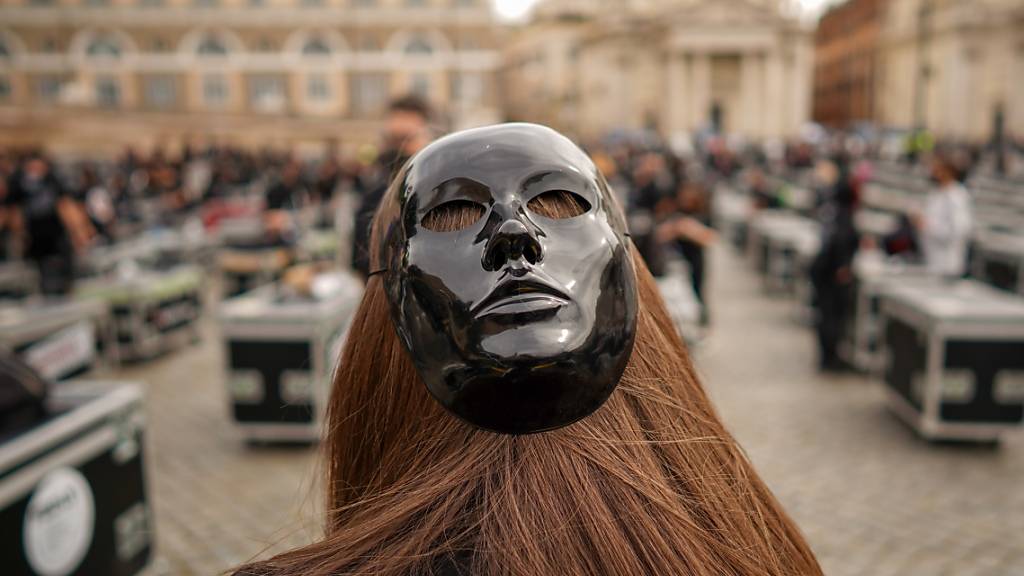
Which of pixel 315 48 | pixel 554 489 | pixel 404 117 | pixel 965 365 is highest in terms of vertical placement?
pixel 315 48

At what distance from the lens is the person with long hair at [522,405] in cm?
113

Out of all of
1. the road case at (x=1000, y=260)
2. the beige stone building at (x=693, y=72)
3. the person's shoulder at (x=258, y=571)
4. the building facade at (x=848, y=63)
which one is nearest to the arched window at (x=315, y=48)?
the beige stone building at (x=693, y=72)

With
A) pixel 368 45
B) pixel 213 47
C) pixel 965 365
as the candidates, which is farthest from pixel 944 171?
pixel 213 47

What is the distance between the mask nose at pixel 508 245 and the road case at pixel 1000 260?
11.7 metres

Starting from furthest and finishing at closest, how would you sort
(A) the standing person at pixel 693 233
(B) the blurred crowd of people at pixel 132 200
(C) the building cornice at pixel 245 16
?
(C) the building cornice at pixel 245 16
(A) the standing person at pixel 693 233
(B) the blurred crowd of people at pixel 132 200

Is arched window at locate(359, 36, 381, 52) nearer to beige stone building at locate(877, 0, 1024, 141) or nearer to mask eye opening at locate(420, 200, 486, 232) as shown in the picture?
beige stone building at locate(877, 0, 1024, 141)

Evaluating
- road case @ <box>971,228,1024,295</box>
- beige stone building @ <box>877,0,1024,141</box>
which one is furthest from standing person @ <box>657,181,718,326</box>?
beige stone building @ <box>877,0,1024,141</box>

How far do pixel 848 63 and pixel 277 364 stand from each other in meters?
96.9

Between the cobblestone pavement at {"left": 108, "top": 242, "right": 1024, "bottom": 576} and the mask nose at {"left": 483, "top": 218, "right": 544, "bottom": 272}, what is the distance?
2.93m

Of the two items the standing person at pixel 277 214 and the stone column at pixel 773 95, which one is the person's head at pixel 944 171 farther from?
the stone column at pixel 773 95

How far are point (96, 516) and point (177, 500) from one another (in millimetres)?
2126

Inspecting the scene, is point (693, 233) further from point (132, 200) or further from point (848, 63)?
point (848, 63)

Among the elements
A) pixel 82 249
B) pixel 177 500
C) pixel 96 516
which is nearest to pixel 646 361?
pixel 96 516

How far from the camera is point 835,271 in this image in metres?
9.30
